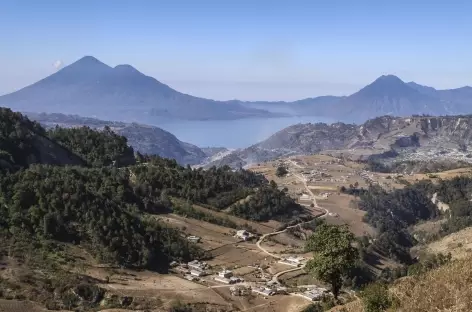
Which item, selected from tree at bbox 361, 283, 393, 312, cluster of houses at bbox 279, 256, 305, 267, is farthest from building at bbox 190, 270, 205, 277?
tree at bbox 361, 283, 393, 312

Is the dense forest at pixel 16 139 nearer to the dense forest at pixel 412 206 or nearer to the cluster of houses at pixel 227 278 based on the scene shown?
the cluster of houses at pixel 227 278

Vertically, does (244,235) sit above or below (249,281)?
above

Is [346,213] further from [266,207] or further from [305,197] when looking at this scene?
[266,207]

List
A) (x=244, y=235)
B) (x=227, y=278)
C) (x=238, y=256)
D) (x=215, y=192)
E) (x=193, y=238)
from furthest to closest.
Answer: (x=215, y=192)
(x=244, y=235)
(x=193, y=238)
(x=238, y=256)
(x=227, y=278)

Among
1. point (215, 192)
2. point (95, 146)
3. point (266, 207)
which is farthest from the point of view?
point (95, 146)

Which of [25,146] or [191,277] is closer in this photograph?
[191,277]

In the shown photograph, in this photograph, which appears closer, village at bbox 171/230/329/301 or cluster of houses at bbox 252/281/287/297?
cluster of houses at bbox 252/281/287/297

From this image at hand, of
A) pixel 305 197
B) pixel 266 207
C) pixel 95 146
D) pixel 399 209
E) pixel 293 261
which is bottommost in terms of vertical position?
pixel 399 209

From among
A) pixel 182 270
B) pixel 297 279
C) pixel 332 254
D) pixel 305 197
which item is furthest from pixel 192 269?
pixel 305 197

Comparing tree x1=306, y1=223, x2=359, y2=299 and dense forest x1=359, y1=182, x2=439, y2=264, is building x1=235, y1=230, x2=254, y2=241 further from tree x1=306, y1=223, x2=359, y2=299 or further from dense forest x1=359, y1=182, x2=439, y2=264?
tree x1=306, y1=223, x2=359, y2=299
